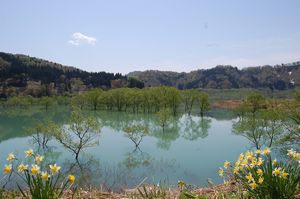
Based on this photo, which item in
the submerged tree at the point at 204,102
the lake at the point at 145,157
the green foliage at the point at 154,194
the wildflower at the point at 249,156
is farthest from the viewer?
the submerged tree at the point at 204,102

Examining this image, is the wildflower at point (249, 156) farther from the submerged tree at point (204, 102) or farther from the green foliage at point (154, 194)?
the submerged tree at point (204, 102)

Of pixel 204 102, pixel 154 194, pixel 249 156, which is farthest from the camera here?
pixel 204 102

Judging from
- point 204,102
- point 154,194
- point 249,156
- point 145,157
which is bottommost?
point 145,157

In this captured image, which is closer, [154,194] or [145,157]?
[154,194]

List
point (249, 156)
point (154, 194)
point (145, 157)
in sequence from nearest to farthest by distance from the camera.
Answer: point (249, 156)
point (154, 194)
point (145, 157)

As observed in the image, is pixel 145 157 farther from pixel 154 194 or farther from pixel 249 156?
pixel 249 156

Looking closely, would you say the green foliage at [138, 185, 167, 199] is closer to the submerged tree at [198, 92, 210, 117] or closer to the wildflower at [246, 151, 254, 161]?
the wildflower at [246, 151, 254, 161]

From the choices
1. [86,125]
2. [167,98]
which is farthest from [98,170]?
[167,98]

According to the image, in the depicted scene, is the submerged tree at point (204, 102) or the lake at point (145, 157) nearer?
the lake at point (145, 157)

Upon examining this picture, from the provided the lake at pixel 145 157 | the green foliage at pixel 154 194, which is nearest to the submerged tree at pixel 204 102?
→ the lake at pixel 145 157

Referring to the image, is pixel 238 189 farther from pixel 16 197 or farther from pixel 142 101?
pixel 142 101

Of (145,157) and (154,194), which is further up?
(154,194)

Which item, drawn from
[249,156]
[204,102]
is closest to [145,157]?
[249,156]

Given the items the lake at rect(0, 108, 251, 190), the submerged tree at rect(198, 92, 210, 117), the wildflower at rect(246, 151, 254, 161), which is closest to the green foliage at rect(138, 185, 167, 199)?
the wildflower at rect(246, 151, 254, 161)
